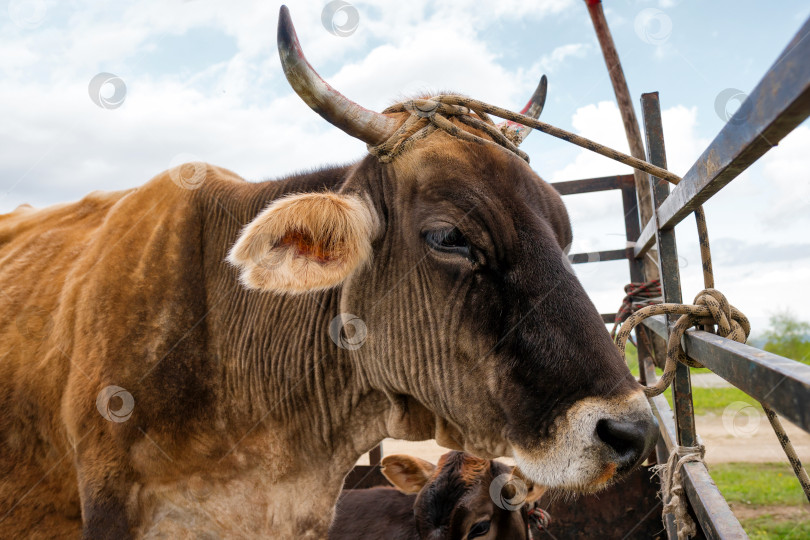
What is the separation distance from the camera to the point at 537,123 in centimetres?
272

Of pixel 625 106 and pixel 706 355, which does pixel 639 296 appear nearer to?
pixel 625 106

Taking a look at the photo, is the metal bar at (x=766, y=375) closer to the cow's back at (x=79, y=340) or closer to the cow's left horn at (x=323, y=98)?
the cow's left horn at (x=323, y=98)

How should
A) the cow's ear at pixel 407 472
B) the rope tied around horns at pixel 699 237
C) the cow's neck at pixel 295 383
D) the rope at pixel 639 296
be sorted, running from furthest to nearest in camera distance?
the rope at pixel 639 296
the cow's ear at pixel 407 472
the cow's neck at pixel 295 383
the rope tied around horns at pixel 699 237

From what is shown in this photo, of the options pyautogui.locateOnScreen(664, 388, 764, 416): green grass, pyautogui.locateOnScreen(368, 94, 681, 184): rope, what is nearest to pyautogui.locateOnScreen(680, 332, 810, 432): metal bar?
pyautogui.locateOnScreen(368, 94, 681, 184): rope

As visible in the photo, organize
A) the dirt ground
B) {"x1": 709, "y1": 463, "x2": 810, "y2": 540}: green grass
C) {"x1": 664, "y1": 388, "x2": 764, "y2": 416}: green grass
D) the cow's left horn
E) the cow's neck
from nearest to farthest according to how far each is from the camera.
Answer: the cow's left horn, the cow's neck, {"x1": 709, "y1": 463, "x2": 810, "y2": 540}: green grass, the dirt ground, {"x1": 664, "y1": 388, "x2": 764, "y2": 416}: green grass

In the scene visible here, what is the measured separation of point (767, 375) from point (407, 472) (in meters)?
3.26

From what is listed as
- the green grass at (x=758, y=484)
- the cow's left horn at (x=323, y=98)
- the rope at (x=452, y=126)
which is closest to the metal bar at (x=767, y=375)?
the rope at (x=452, y=126)

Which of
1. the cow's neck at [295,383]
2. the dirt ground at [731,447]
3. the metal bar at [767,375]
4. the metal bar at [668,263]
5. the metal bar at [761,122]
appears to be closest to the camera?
the metal bar at [761,122]

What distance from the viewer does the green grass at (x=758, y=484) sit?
756 cm

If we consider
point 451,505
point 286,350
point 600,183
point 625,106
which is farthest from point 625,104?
point 286,350

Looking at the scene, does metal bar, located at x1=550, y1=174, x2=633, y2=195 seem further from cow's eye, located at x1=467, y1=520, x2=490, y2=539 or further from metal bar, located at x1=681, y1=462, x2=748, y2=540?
metal bar, located at x1=681, y1=462, x2=748, y2=540

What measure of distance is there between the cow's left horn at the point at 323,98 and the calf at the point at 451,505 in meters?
2.39

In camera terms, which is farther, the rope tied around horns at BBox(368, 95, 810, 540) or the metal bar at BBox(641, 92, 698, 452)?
the metal bar at BBox(641, 92, 698, 452)

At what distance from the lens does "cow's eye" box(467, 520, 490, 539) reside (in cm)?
388
